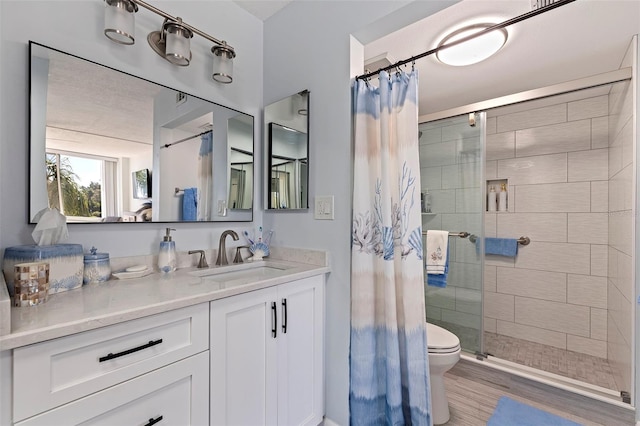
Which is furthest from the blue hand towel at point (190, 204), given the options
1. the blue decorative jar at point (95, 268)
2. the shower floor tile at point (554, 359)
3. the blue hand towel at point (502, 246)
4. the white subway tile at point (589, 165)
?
the white subway tile at point (589, 165)

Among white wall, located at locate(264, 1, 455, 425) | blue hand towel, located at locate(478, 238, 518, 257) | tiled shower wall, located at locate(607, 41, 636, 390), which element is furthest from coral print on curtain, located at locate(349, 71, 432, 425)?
blue hand towel, located at locate(478, 238, 518, 257)

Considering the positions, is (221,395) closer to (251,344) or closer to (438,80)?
(251,344)

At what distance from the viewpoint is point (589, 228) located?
250 cm

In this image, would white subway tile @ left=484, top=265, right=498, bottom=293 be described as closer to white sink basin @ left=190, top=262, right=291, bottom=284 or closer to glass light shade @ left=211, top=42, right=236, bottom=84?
white sink basin @ left=190, top=262, right=291, bottom=284

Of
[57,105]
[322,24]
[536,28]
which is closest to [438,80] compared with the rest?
[536,28]

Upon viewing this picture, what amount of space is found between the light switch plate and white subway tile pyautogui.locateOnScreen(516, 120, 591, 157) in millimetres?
2385

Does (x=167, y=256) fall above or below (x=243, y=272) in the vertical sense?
above

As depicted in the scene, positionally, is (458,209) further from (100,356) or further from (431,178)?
(100,356)

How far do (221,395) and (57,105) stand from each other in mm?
1356

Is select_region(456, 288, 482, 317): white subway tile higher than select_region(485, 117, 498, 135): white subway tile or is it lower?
lower

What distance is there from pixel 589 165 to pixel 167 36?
3.38 m

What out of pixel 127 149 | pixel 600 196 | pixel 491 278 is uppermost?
pixel 127 149

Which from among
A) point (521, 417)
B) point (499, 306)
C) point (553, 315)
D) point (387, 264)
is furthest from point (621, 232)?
point (387, 264)

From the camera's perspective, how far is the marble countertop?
703 millimetres
